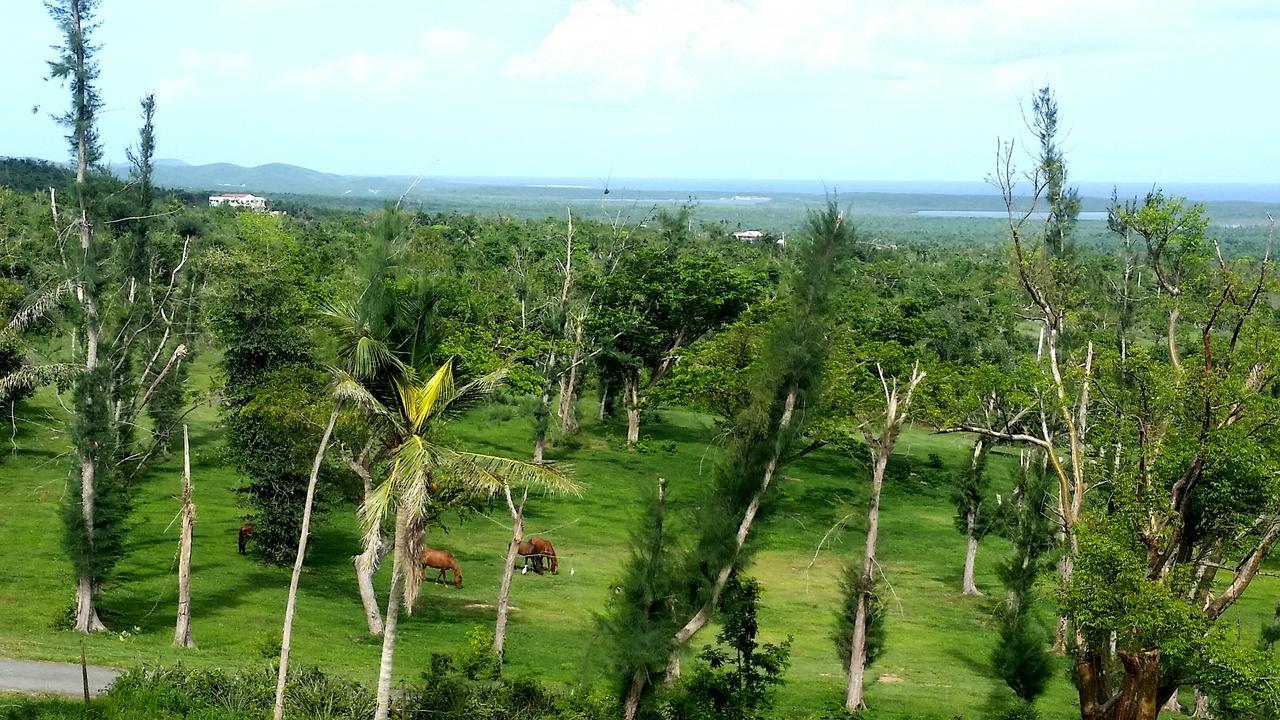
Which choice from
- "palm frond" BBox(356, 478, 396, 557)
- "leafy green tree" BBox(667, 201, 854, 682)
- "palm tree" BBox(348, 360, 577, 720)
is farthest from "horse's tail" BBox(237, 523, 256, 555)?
"palm frond" BBox(356, 478, 396, 557)

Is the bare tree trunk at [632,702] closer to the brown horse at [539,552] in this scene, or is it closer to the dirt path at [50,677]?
the dirt path at [50,677]

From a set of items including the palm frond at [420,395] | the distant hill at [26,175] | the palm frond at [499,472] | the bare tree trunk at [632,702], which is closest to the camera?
the palm frond at [499,472]

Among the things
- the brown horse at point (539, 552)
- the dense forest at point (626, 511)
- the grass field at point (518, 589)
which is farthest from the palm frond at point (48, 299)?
the brown horse at point (539, 552)

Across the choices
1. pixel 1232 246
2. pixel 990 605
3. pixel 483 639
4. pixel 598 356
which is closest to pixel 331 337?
pixel 483 639

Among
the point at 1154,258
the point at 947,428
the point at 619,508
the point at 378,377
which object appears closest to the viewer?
the point at 378,377

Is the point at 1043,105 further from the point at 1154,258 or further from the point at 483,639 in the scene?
the point at 483,639

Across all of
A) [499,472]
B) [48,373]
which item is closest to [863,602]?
[499,472]

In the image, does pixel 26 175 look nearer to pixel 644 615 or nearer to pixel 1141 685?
pixel 644 615
